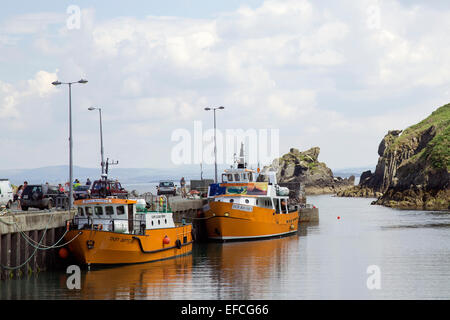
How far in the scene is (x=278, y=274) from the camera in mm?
38656

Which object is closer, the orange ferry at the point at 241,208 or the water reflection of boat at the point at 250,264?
the water reflection of boat at the point at 250,264

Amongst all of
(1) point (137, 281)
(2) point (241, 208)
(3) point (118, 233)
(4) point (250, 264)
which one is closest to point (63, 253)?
(3) point (118, 233)

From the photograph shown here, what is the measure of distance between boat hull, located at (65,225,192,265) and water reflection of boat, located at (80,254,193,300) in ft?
1.61

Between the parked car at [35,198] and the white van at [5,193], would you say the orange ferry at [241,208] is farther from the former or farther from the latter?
the white van at [5,193]

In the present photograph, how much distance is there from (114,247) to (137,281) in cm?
390

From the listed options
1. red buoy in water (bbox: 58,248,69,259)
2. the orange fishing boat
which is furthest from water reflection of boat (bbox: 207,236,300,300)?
red buoy in water (bbox: 58,248,69,259)

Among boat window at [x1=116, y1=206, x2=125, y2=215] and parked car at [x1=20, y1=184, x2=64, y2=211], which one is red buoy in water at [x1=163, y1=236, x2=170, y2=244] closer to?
boat window at [x1=116, y1=206, x2=125, y2=215]

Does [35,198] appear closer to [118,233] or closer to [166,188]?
[118,233]

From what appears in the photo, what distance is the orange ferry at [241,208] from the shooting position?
5522 cm

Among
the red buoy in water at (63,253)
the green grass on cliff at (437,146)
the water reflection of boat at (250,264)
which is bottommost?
the water reflection of boat at (250,264)

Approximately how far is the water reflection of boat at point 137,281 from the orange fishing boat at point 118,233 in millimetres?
689

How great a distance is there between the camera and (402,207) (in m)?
113

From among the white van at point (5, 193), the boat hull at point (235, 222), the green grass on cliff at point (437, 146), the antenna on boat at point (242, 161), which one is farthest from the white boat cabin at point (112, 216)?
the green grass on cliff at point (437, 146)

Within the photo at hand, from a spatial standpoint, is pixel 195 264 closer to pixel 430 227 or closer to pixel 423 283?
pixel 423 283
